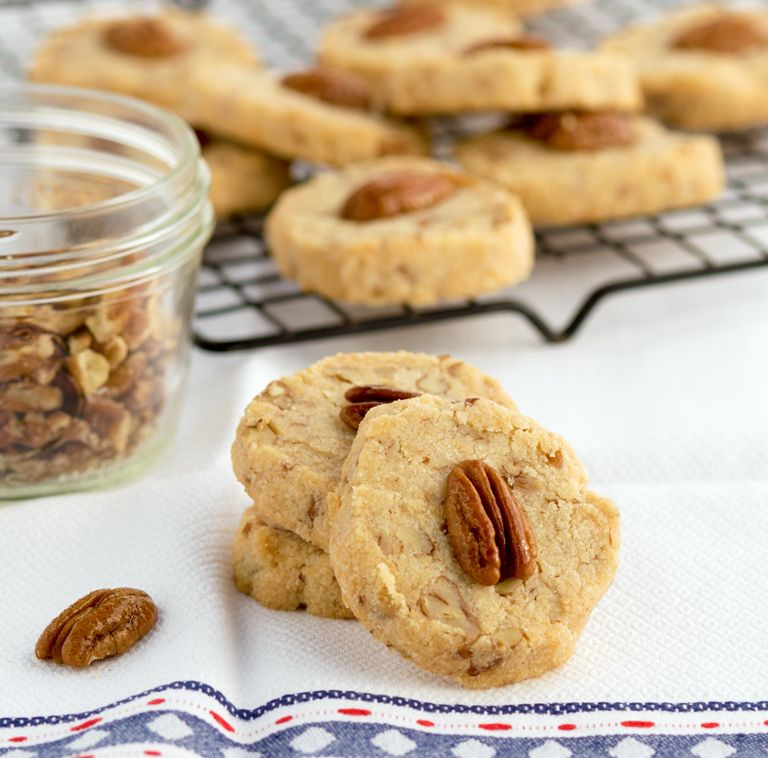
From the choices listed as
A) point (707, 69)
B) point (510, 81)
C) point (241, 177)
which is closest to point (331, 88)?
point (241, 177)

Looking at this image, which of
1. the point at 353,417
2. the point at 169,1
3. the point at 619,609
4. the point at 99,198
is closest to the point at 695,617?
the point at 619,609

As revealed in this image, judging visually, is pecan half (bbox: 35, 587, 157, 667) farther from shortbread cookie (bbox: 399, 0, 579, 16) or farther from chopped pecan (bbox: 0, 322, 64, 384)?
shortbread cookie (bbox: 399, 0, 579, 16)

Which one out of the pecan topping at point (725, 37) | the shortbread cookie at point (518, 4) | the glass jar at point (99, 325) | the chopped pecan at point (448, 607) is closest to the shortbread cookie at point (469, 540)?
the chopped pecan at point (448, 607)

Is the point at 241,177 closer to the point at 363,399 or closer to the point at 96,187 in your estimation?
the point at 96,187

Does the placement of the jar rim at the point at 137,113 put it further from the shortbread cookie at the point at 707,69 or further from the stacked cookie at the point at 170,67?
the shortbread cookie at the point at 707,69

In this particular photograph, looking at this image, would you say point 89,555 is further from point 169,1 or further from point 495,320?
point 169,1
